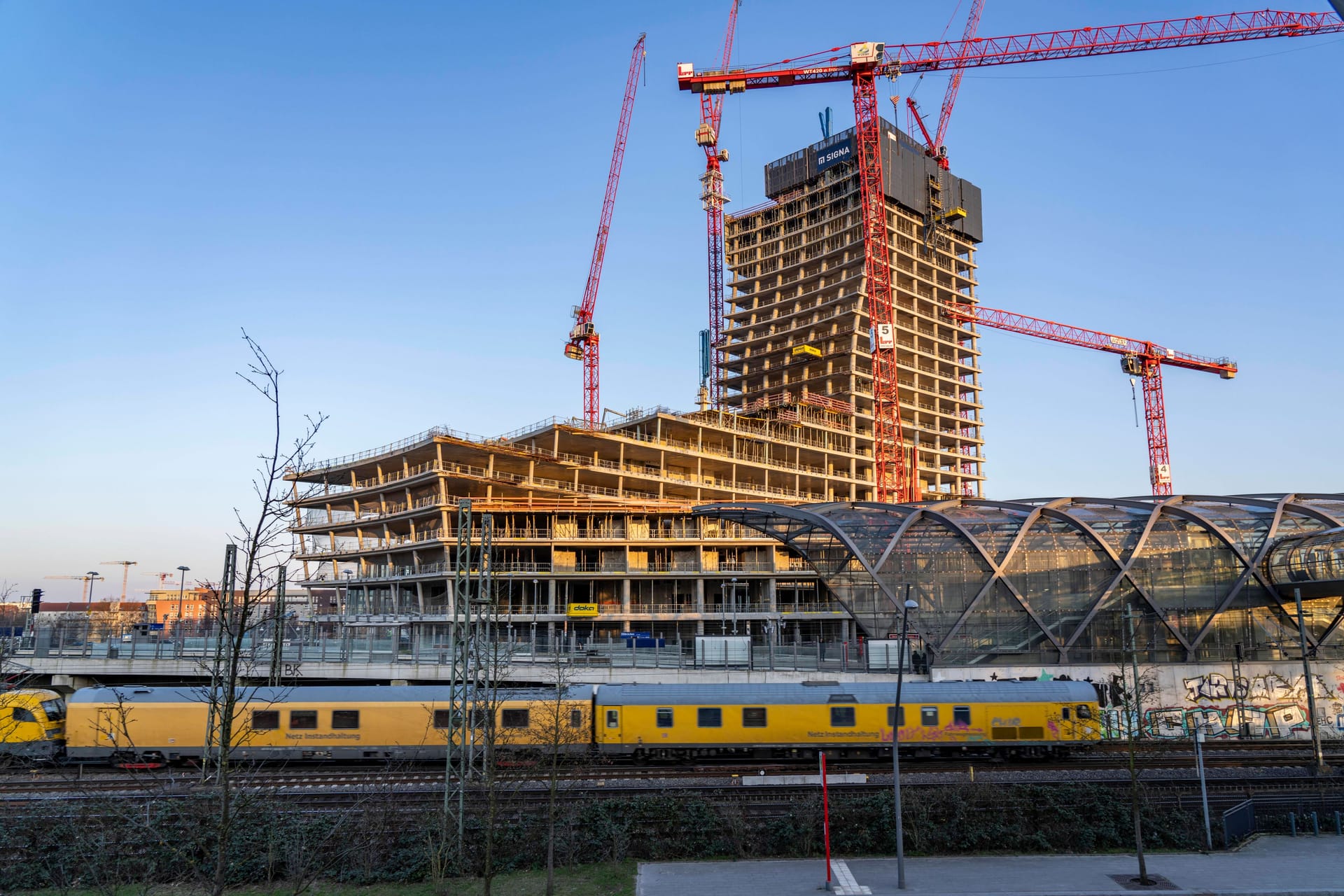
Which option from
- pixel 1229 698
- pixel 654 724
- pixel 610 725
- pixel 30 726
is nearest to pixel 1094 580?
pixel 1229 698

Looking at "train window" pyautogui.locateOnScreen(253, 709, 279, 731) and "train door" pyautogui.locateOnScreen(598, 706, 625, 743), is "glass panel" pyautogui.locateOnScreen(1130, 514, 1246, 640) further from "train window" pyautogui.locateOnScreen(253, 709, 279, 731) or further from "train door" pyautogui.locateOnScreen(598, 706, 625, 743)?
"train window" pyautogui.locateOnScreen(253, 709, 279, 731)

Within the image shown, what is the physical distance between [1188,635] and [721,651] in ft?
79.0

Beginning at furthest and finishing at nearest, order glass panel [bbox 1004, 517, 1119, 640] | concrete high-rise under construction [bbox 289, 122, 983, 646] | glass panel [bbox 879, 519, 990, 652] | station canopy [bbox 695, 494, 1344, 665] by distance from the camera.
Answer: concrete high-rise under construction [bbox 289, 122, 983, 646], glass panel [bbox 879, 519, 990, 652], glass panel [bbox 1004, 517, 1119, 640], station canopy [bbox 695, 494, 1344, 665]

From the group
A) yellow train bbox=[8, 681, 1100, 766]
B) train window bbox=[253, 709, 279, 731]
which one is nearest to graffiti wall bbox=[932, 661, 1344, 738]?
yellow train bbox=[8, 681, 1100, 766]

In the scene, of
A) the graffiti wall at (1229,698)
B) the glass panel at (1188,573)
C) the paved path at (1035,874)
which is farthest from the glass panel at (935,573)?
the paved path at (1035,874)

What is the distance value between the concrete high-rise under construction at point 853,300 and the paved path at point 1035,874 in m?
95.4

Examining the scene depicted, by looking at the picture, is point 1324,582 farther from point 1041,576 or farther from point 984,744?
point 984,744

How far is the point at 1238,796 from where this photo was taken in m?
26.5

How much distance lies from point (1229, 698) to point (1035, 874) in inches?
1084

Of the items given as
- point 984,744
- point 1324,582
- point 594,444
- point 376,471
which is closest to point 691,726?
point 984,744

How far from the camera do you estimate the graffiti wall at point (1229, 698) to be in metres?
41.2

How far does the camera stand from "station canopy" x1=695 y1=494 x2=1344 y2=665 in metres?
44.1

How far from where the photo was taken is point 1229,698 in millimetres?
42562

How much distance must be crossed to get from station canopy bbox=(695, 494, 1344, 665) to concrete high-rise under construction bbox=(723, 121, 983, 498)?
70528 millimetres
